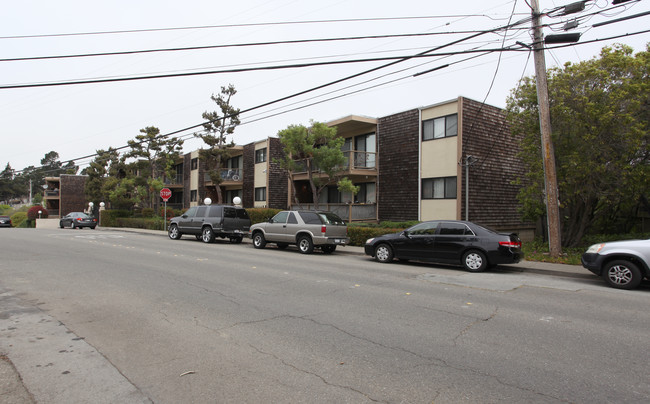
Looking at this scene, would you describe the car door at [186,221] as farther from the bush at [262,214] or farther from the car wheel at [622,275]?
the car wheel at [622,275]

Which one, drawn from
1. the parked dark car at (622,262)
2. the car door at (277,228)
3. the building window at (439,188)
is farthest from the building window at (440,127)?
the parked dark car at (622,262)

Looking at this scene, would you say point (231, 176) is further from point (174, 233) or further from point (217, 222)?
point (217, 222)

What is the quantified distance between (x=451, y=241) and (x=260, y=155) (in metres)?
22.7

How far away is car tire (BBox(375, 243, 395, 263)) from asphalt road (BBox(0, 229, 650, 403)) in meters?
2.95

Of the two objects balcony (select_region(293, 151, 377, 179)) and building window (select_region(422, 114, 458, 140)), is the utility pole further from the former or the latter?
balcony (select_region(293, 151, 377, 179))

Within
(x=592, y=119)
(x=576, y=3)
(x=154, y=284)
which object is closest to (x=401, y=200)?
(x=592, y=119)

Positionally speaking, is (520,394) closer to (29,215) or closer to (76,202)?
(29,215)

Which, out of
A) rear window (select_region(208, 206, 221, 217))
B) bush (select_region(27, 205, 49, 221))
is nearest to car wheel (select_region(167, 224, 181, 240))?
rear window (select_region(208, 206, 221, 217))

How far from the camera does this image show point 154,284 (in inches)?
318

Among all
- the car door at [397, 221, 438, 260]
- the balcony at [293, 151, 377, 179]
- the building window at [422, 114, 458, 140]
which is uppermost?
the building window at [422, 114, 458, 140]

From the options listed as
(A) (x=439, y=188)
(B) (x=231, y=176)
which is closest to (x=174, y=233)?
(B) (x=231, y=176)

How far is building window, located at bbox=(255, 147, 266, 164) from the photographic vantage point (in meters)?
30.8

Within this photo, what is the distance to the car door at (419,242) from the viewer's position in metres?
11.2

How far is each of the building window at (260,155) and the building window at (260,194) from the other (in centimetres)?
225
